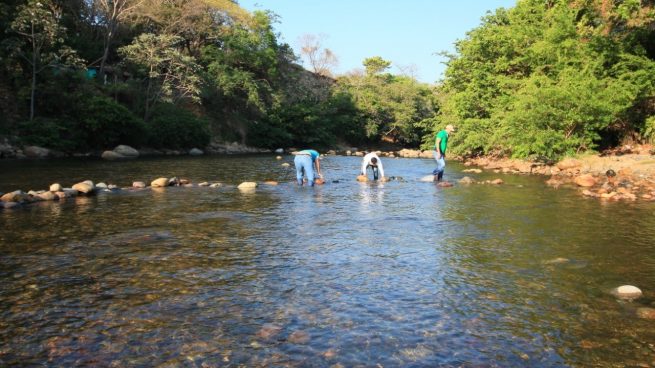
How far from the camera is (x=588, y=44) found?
2439 centimetres

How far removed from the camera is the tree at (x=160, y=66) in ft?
117

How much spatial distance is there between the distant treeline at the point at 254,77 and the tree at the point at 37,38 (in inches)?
3.8

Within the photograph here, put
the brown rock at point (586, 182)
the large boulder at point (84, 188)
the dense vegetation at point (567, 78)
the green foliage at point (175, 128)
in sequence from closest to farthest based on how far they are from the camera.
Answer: the large boulder at point (84, 188)
the brown rock at point (586, 182)
the dense vegetation at point (567, 78)
the green foliage at point (175, 128)

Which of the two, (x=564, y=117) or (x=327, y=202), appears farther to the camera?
(x=564, y=117)

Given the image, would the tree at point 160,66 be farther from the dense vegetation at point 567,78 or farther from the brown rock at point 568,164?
the brown rock at point 568,164

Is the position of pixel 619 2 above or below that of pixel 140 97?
above

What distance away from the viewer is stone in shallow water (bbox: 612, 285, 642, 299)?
564 cm

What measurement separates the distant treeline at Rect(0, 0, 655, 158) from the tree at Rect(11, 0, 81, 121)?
0.10 meters

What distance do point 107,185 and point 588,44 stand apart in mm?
22388

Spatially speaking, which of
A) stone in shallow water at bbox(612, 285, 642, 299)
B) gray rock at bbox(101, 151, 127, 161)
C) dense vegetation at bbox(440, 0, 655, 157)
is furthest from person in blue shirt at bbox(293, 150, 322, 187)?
gray rock at bbox(101, 151, 127, 161)

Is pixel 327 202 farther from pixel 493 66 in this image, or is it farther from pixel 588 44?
pixel 493 66

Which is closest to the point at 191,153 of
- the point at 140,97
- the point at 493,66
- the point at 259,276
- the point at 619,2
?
the point at 140,97

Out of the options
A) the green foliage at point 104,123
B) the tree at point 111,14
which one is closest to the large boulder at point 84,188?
the green foliage at point 104,123

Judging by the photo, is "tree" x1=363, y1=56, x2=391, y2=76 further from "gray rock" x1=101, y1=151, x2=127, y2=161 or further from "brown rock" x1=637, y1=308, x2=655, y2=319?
"brown rock" x1=637, y1=308, x2=655, y2=319
